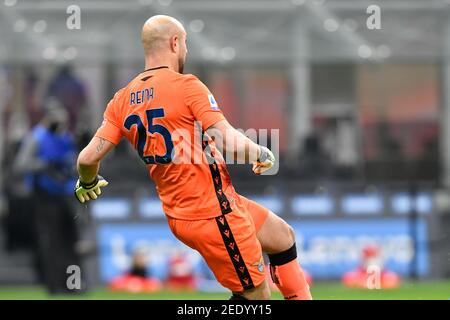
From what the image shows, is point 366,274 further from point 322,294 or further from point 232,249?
point 232,249

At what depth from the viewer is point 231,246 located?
6551 millimetres

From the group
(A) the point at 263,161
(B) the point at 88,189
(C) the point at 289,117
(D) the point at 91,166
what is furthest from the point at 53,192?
(C) the point at 289,117

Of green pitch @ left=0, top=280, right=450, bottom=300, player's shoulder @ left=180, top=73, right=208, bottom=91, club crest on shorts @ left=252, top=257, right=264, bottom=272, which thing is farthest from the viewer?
green pitch @ left=0, top=280, right=450, bottom=300

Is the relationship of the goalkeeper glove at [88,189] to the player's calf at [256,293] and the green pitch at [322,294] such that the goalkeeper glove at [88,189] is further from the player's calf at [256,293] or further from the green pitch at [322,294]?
the green pitch at [322,294]

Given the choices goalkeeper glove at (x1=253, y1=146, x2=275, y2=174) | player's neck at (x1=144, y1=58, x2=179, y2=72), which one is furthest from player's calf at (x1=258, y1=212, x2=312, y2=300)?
player's neck at (x1=144, y1=58, x2=179, y2=72)

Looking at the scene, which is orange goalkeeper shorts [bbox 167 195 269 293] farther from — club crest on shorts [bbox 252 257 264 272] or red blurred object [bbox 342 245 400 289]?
red blurred object [bbox 342 245 400 289]


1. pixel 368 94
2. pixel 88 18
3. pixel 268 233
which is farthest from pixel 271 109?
pixel 268 233

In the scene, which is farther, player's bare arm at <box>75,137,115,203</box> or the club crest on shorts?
player's bare arm at <box>75,137,115,203</box>

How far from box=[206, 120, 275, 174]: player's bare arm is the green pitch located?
17.1ft

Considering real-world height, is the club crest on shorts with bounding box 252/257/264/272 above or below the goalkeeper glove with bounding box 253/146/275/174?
below

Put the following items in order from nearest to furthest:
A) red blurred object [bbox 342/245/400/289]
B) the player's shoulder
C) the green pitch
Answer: the player's shoulder → the green pitch → red blurred object [bbox 342/245/400/289]

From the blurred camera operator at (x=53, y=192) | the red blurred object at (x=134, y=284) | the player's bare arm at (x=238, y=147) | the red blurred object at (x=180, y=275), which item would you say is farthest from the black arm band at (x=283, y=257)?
the red blurred object at (x=180, y=275)

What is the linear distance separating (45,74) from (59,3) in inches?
41.5

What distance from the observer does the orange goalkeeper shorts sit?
21.5ft
